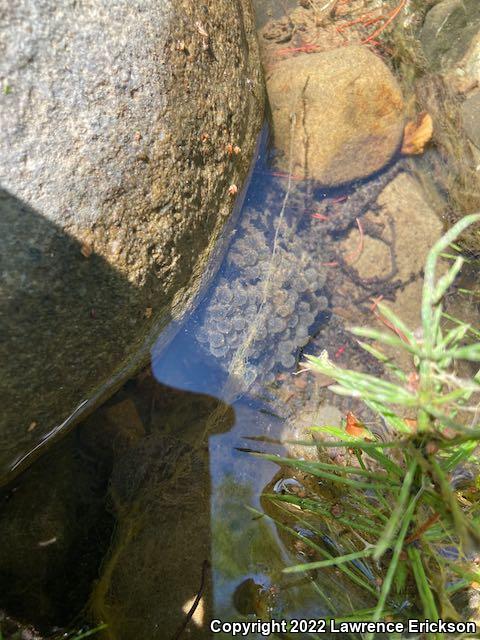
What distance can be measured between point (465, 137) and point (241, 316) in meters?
2.73

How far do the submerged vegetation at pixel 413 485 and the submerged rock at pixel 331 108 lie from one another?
2.30 m

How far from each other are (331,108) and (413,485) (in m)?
3.36

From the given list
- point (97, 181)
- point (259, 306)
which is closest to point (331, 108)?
point (259, 306)

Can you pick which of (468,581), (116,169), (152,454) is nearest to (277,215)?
(116,169)

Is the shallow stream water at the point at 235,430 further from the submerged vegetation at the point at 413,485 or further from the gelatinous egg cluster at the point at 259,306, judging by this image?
the submerged vegetation at the point at 413,485

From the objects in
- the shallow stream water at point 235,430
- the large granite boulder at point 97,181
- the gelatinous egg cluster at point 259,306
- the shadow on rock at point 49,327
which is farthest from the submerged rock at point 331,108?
the shadow on rock at point 49,327

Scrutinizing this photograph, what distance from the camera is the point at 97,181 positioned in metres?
2.36

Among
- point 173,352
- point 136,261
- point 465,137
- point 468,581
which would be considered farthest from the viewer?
point 465,137

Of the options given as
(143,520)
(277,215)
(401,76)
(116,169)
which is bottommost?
(143,520)

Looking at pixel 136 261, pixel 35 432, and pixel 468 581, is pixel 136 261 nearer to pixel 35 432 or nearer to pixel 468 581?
pixel 35 432

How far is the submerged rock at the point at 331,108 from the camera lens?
4.10 meters

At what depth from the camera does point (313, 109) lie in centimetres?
412

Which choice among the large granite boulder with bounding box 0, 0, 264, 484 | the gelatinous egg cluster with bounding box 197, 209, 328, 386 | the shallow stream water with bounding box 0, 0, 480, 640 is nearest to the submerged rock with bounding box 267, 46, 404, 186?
the shallow stream water with bounding box 0, 0, 480, 640

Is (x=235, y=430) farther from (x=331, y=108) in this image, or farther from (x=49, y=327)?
(x=331, y=108)
